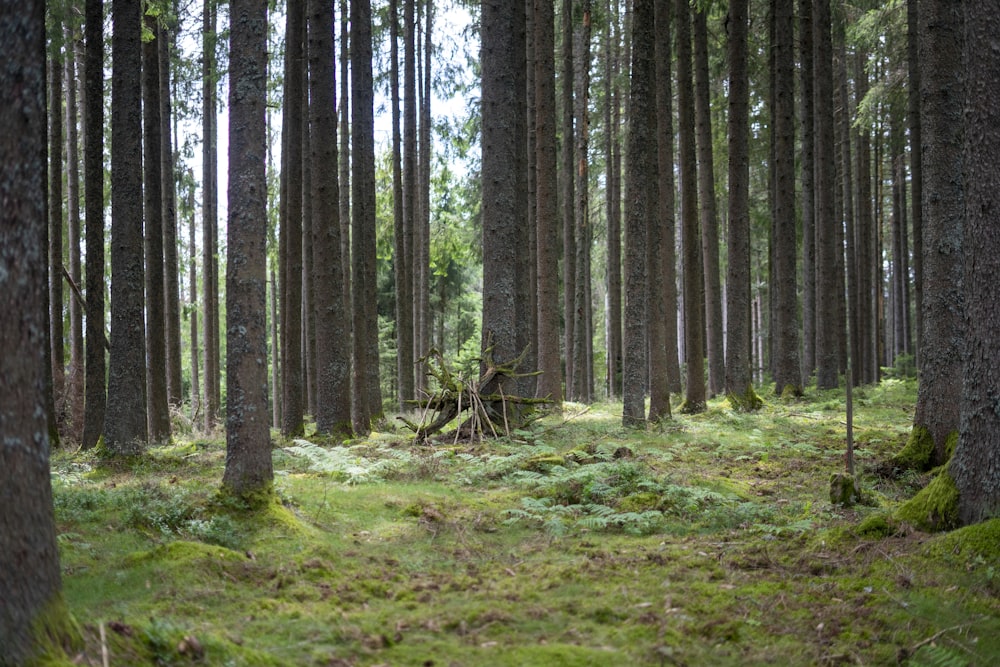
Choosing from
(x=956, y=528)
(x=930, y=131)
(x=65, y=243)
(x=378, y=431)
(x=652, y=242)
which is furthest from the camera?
(x=65, y=243)

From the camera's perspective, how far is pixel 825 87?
814 inches

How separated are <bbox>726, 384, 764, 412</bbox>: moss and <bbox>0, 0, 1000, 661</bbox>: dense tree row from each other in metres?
0.05

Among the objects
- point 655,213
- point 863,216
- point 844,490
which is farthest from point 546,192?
point 863,216

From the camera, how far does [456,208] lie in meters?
31.6

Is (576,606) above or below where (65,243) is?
below

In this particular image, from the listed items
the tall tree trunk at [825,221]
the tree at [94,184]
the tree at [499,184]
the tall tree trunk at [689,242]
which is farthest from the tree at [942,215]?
the tree at [94,184]

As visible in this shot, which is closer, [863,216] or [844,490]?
[844,490]

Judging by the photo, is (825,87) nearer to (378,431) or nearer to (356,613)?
(378,431)

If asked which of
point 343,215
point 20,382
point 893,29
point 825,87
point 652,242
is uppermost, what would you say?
point 893,29

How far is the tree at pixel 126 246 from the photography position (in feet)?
34.3

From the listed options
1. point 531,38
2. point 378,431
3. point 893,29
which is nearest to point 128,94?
point 378,431

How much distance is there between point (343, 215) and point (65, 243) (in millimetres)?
9896

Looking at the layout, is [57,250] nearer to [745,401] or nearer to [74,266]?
[74,266]

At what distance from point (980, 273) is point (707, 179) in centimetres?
1303
